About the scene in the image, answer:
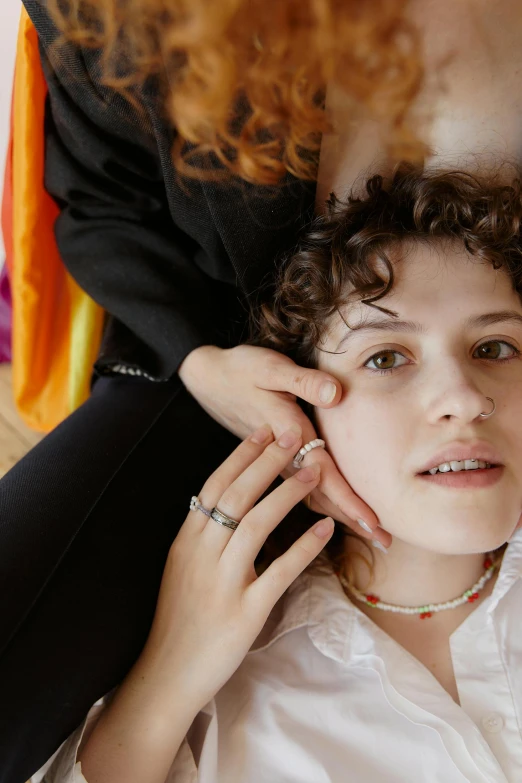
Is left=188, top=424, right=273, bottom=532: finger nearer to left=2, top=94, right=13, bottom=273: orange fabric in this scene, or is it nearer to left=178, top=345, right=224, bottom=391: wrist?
left=178, top=345, right=224, bottom=391: wrist

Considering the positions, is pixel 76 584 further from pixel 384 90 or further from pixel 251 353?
pixel 384 90

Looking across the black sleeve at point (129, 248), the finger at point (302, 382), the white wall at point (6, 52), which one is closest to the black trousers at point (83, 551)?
the black sleeve at point (129, 248)

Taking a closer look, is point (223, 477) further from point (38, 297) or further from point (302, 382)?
point (38, 297)

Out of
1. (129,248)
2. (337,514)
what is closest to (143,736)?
(337,514)

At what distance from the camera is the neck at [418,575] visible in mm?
1075

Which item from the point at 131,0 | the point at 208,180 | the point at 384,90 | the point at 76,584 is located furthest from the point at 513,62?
the point at 76,584

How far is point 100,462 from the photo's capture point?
3.39ft

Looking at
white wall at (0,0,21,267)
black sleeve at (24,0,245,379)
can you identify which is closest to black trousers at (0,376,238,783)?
black sleeve at (24,0,245,379)

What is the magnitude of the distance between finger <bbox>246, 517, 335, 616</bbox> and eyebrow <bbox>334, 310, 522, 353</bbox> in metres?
0.31

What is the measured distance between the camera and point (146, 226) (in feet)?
3.87

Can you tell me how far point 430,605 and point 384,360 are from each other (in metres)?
0.42

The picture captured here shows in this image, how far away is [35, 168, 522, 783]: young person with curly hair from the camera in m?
0.91

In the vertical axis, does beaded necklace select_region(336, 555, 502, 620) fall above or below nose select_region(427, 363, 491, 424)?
below

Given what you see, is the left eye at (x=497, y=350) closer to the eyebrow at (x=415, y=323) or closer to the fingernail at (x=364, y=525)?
the eyebrow at (x=415, y=323)
